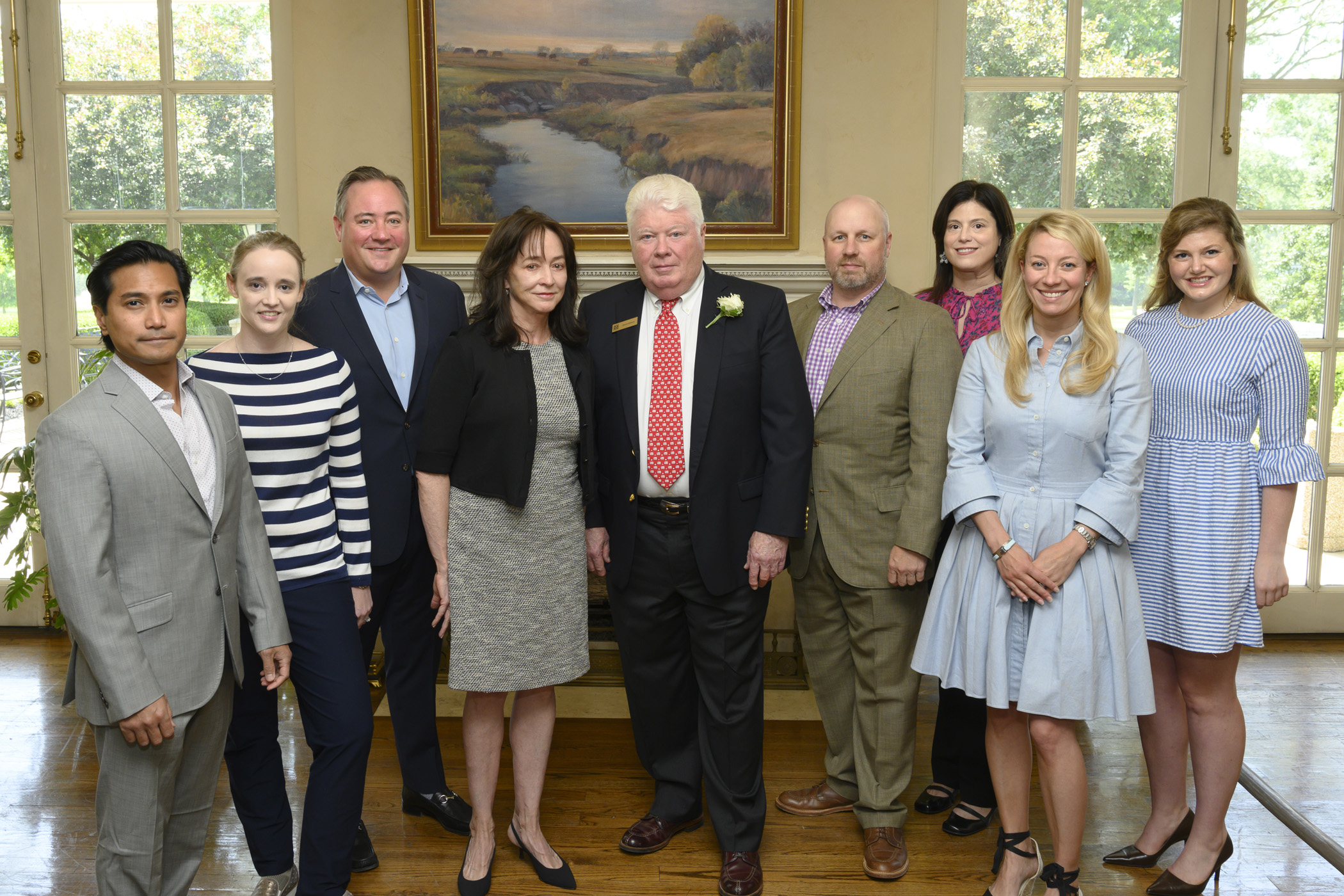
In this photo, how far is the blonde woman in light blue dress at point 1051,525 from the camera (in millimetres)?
2133

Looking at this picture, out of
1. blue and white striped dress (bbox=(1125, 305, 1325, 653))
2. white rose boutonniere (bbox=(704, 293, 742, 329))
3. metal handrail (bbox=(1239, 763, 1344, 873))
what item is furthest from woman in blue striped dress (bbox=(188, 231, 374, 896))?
metal handrail (bbox=(1239, 763, 1344, 873))

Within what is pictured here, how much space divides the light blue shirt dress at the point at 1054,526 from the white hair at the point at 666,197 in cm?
80

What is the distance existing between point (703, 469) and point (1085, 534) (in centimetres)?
89

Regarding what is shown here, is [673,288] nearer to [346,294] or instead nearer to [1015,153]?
[346,294]

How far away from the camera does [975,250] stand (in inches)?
105

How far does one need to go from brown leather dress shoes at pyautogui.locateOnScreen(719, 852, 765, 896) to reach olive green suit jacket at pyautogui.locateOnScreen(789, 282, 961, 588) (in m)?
0.76

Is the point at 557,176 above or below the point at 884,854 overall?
above

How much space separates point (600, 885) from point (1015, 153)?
3322 mm

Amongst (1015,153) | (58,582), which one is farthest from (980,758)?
(1015,153)

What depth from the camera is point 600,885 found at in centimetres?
244

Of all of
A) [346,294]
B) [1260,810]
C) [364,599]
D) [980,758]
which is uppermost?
[346,294]

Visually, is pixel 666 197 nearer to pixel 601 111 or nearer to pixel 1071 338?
pixel 1071 338

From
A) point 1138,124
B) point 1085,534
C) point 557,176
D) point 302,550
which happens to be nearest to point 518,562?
point 302,550

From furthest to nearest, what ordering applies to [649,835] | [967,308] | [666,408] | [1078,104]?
[1078,104] → [967,308] → [649,835] → [666,408]
